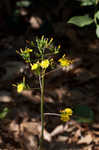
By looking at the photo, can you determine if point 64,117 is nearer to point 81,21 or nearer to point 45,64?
point 45,64

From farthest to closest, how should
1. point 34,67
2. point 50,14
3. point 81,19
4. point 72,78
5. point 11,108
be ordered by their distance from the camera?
point 50,14 → point 72,78 → point 11,108 → point 81,19 → point 34,67

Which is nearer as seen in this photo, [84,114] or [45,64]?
[45,64]

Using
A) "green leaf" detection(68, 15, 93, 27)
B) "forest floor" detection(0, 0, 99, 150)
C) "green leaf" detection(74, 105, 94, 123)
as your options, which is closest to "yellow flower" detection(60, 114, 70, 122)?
"forest floor" detection(0, 0, 99, 150)

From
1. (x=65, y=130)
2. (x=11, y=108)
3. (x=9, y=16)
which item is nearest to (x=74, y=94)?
(x=65, y=130)

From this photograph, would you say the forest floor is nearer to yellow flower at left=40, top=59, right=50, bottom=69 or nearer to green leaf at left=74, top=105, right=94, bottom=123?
green leaf at left=74, top=105, right=94, bottom=123

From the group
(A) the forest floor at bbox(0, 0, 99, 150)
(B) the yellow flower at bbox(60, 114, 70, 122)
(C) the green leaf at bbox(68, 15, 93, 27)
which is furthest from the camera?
(A) the forest floor at bbox(0, 0, 99, 150)

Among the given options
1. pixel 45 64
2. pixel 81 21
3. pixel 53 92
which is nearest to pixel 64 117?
pixel 45 64

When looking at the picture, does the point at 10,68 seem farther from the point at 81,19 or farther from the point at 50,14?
the point at 81,19
